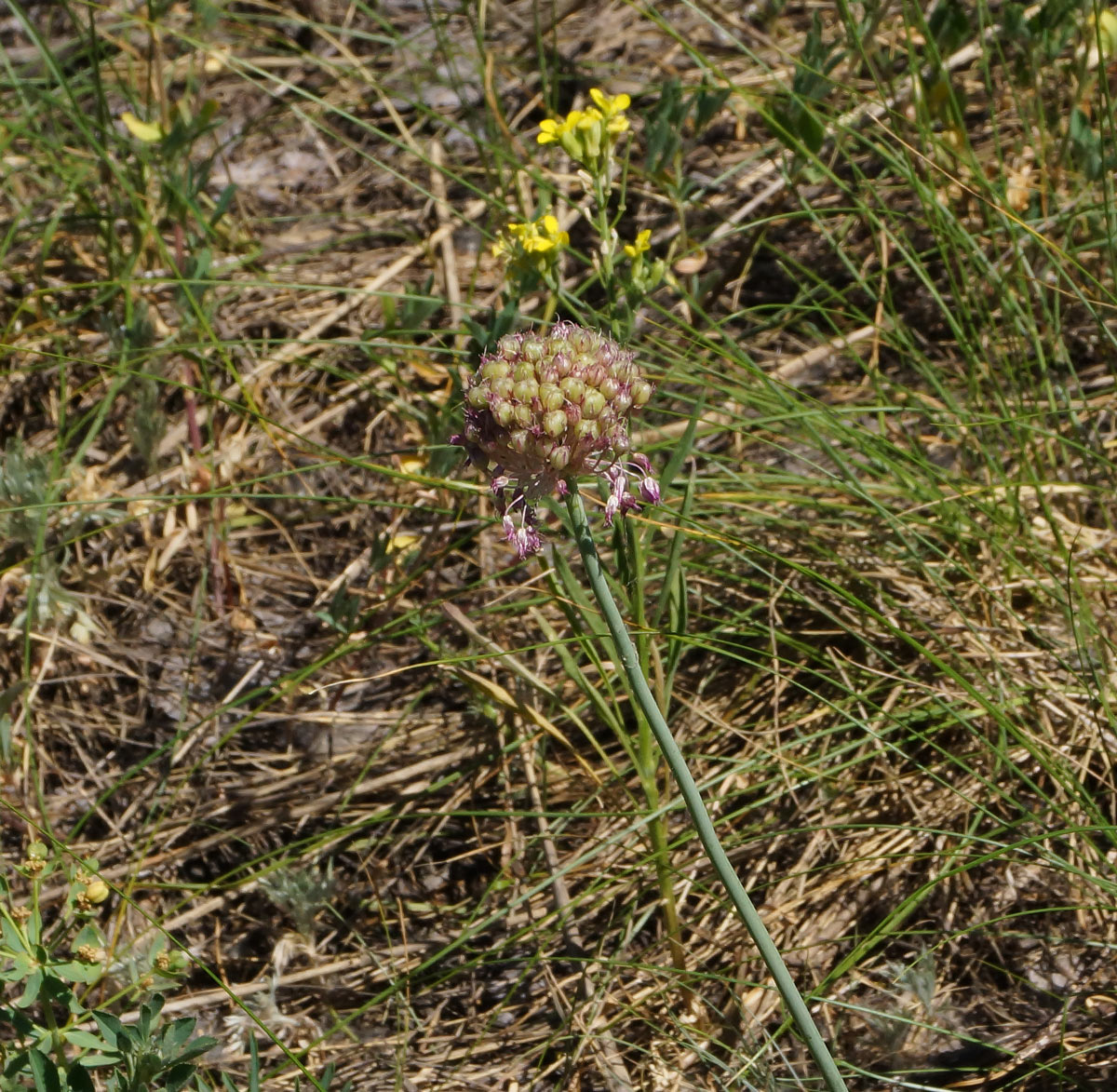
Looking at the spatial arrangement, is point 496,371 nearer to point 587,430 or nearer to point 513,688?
point 587,430

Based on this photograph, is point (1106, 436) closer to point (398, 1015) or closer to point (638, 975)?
point (638, 975)

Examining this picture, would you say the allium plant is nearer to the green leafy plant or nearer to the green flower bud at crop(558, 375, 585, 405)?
the green flower bud at crop(558, 375, 585, 405)

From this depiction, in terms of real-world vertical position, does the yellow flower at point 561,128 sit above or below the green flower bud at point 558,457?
above

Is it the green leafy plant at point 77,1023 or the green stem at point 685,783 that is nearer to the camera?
the green stem at point 685,783

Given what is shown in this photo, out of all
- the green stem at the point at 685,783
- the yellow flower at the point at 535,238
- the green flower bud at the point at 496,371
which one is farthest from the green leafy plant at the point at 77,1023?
the yellow flower at the point at 535,238

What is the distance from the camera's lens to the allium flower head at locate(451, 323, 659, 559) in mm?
1402

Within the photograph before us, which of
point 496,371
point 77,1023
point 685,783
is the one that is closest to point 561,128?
point 496,371

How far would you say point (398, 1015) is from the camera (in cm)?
210

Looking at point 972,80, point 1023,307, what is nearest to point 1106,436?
point 1023,307

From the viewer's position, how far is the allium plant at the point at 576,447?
1388 millimetres

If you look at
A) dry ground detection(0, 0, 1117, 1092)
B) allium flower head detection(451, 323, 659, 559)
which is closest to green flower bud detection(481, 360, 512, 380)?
allium flower head detection(451, 323, 659, 559)

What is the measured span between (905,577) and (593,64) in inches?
79.4

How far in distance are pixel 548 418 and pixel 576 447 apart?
0.05 meters

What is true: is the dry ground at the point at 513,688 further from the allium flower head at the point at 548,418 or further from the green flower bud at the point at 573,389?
the green flower bud at the point at 573,389
